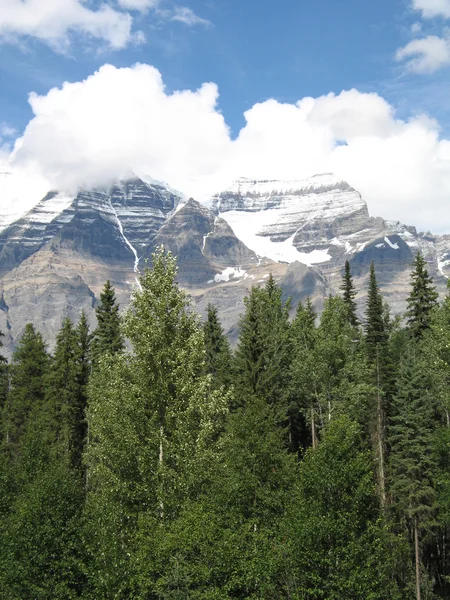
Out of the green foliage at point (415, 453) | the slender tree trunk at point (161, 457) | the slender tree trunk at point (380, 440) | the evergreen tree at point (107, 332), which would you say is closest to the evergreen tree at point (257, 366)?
the slender tree trunk at point (380, 440)

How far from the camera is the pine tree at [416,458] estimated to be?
→ 38594 mm

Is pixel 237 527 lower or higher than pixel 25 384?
lower

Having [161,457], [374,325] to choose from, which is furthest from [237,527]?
[374,325]

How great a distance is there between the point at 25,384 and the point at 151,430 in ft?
121

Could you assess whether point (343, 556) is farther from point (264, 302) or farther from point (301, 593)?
point (264, 302)

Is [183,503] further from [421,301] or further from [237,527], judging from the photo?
[421,301]

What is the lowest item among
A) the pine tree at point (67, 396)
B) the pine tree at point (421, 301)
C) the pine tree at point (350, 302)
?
the pine tree at point (67, 396)

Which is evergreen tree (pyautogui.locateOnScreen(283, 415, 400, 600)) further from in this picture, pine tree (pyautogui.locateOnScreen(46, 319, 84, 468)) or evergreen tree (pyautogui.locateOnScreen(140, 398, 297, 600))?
pine tree (pyautogui.locateOnScreen(46, 319, 84, 468))

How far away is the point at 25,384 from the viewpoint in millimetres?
58125

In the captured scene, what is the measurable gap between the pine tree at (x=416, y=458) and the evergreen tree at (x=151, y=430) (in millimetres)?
17711

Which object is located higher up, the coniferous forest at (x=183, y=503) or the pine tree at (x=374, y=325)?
the pine tree at (x=374, y=325)

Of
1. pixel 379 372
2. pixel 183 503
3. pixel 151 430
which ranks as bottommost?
pixel 183 503

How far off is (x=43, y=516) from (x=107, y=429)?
13.4 ft

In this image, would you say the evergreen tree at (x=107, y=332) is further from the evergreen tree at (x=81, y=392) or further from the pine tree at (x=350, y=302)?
the pine tree at (x=350, y=302)
